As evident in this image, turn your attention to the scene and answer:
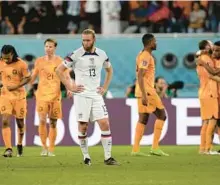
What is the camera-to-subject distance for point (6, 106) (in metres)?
19.2

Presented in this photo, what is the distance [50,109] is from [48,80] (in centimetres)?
58

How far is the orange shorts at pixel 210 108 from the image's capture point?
19641 mm

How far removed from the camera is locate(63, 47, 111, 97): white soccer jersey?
1605 centimetres

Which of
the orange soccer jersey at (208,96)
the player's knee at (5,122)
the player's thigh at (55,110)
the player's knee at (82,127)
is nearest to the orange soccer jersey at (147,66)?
the orange soccer jersey at (208,96)

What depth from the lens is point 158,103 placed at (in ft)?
63.1

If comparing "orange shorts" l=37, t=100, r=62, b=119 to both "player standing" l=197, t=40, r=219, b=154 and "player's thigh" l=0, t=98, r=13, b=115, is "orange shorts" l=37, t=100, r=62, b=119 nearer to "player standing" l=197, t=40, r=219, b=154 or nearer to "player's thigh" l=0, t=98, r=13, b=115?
"player's thigh" l=0, t=98, r=13, b=115

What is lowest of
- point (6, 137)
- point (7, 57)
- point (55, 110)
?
point (6, 137)

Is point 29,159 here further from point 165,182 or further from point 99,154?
point 165,182

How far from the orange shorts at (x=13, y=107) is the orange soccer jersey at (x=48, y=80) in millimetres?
598

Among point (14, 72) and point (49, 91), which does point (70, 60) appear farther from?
point (49, 91)

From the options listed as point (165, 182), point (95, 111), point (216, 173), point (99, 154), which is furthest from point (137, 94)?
point (165, 182)

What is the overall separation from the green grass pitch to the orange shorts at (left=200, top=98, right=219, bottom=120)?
836mm

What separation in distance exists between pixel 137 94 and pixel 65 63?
11.3ft

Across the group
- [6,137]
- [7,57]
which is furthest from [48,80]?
[6,137]
